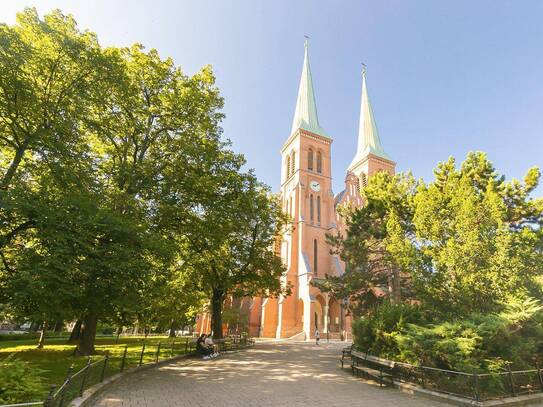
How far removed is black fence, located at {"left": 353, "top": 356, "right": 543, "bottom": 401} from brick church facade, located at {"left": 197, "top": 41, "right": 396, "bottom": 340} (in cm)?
2290

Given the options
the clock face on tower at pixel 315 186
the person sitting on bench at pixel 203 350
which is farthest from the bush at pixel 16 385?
the clock face on tower at pixel 315 186

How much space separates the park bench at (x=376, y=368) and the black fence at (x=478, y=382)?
61cm

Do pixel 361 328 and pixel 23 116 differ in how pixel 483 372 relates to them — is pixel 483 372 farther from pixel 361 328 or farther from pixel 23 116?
pixel 23 116

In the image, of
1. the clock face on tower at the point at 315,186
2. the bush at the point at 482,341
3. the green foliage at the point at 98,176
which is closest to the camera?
the bush at the point at 482,341

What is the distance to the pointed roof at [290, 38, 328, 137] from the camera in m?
47.5

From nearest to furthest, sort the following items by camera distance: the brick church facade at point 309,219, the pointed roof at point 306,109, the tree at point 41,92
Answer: the tree at point 41,92 < the brick church facade at point 309,219 < the pointed roof at point 306,109

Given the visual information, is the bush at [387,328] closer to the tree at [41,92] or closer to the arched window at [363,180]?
the tree at [41,92]

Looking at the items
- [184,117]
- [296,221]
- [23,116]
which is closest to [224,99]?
[184,117]

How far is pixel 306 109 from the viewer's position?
49.1 m

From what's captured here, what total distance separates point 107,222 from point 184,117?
6.62 m

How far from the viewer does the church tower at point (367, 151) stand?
4928 cm

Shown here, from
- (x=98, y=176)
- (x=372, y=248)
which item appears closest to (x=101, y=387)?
(x=98, y=176)

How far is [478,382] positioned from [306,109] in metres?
45.4

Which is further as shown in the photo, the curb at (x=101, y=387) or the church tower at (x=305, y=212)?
the church tower at (x=305, y=212)
